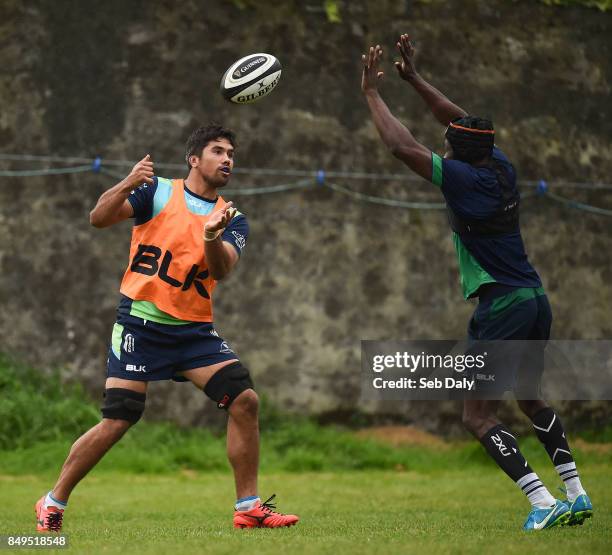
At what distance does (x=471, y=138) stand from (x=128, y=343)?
2.56 m

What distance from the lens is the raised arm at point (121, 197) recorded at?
22.1ft

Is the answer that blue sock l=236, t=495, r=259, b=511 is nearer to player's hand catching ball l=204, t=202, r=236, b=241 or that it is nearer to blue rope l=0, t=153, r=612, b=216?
player's hand catching ball l=204, t=202, r=236, b=241

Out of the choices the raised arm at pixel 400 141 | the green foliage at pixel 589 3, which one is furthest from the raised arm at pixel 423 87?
the green foliage at pixel 589 3

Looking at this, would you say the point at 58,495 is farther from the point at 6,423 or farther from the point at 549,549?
the point at 6,423

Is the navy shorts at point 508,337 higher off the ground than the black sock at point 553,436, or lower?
higher

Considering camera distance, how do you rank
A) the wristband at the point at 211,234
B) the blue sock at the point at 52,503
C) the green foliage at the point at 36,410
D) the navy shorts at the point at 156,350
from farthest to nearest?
the green foliage at the point at 36,410, the navy shorts at the point at 156,350, the blue sock at the point at 52,503, the wristband at the point at 211,234

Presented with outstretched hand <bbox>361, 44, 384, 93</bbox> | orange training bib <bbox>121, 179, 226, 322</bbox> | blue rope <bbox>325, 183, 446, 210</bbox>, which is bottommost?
orange training bib <bbox>121, 179, 226, 322</bbox>

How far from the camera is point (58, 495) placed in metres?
6.88

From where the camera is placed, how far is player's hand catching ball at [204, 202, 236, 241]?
6.54 meters

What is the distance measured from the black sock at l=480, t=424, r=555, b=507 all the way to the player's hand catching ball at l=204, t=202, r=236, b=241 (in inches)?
82.0

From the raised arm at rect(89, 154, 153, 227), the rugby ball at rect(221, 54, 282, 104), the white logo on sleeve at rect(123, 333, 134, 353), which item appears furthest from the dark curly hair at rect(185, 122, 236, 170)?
the white logo on sleeve at rect(123, 333, 134, 353)

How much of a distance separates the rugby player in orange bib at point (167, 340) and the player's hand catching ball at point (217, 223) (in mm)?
136

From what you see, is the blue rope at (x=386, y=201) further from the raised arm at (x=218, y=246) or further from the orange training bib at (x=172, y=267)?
the raised arm at (x=218, y=246)

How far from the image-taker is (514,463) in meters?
6.70
